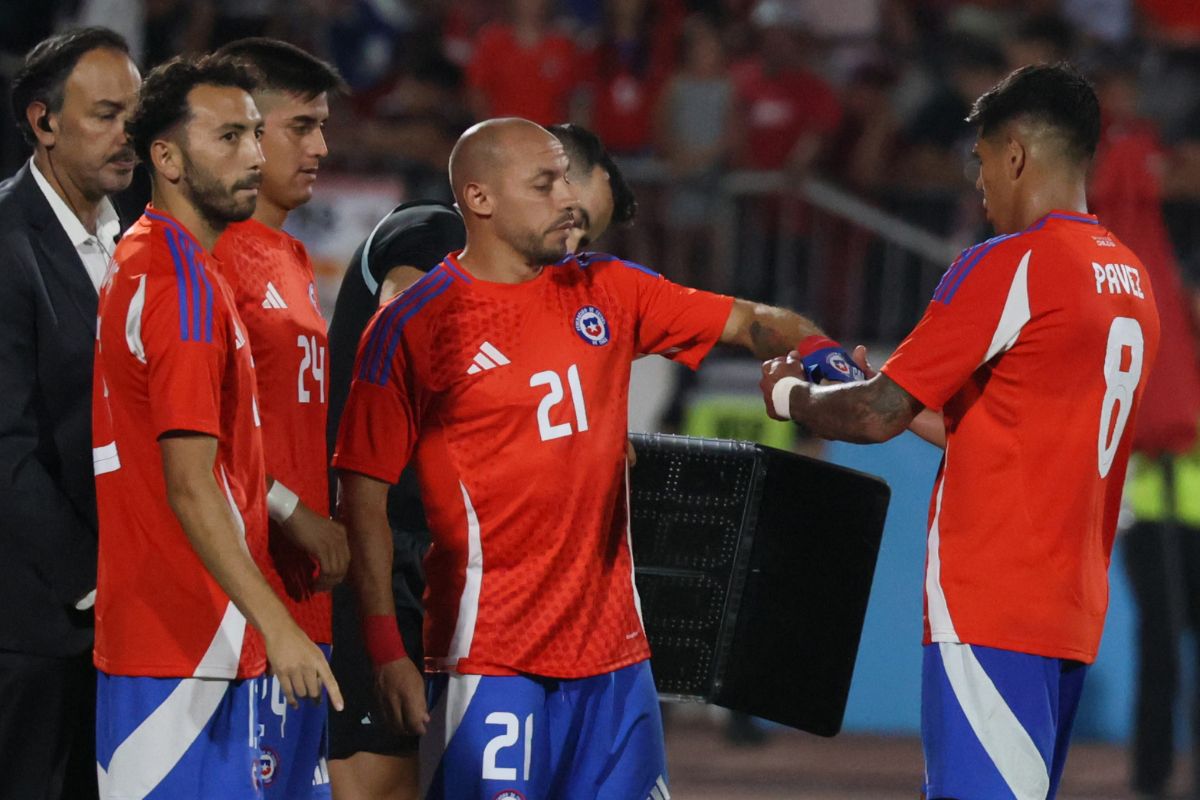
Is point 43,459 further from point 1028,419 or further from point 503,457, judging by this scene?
point 1028,419

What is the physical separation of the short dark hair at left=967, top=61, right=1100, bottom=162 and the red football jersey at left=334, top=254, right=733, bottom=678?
1180mm

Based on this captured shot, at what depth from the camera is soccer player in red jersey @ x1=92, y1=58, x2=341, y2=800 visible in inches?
144

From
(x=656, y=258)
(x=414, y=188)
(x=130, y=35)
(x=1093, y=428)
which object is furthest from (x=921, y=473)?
(x=1093, y=428)

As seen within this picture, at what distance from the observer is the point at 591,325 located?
4.35 metres

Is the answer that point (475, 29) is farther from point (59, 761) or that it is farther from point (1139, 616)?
point (59, 761)

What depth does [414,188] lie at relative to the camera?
10.5m

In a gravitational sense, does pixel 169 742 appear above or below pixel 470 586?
below

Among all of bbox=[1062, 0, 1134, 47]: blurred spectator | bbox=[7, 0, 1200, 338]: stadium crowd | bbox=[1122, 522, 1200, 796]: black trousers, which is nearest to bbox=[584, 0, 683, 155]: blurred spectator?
bbox=[7, 0, 1200, 338]: stadium crowd

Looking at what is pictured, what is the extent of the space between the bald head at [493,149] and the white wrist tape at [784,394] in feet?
2.79

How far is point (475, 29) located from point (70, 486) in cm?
850

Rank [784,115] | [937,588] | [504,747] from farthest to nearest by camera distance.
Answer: [784,115], [937,588], [504,747]

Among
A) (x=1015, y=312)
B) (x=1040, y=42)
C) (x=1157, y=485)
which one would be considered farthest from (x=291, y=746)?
(x=1040, y=42)

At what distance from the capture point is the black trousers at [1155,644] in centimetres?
890

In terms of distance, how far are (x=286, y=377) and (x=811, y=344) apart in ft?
4.45
